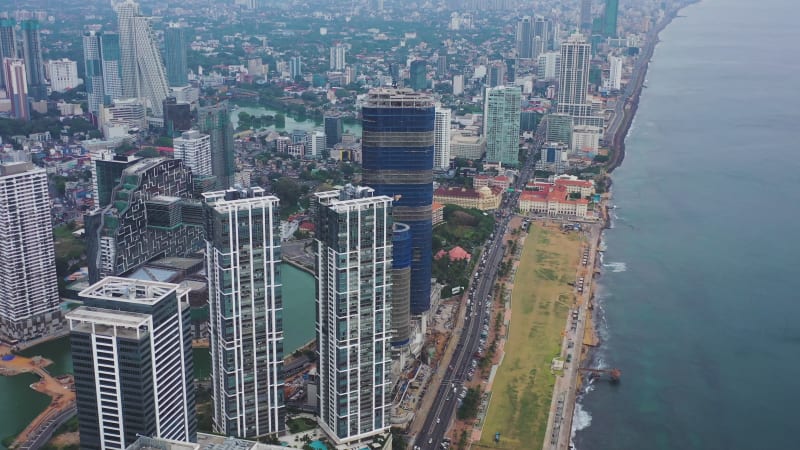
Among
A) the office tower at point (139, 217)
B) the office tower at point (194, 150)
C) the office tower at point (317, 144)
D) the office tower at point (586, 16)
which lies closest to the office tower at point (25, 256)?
Result: the office tower at point (139, 217)

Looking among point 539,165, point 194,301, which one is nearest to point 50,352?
point 194,301

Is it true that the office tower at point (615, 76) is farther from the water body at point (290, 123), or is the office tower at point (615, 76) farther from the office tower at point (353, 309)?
the office tower at point (353, 309)

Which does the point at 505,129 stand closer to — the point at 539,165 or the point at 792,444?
the point at 539,165

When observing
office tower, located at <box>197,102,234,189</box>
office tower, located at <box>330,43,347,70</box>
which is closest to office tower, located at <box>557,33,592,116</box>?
office tower, located at <box>197,102,234,189</box>

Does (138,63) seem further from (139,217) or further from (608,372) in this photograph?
(608,372)

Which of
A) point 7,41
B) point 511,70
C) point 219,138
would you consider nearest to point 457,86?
point 511,70
